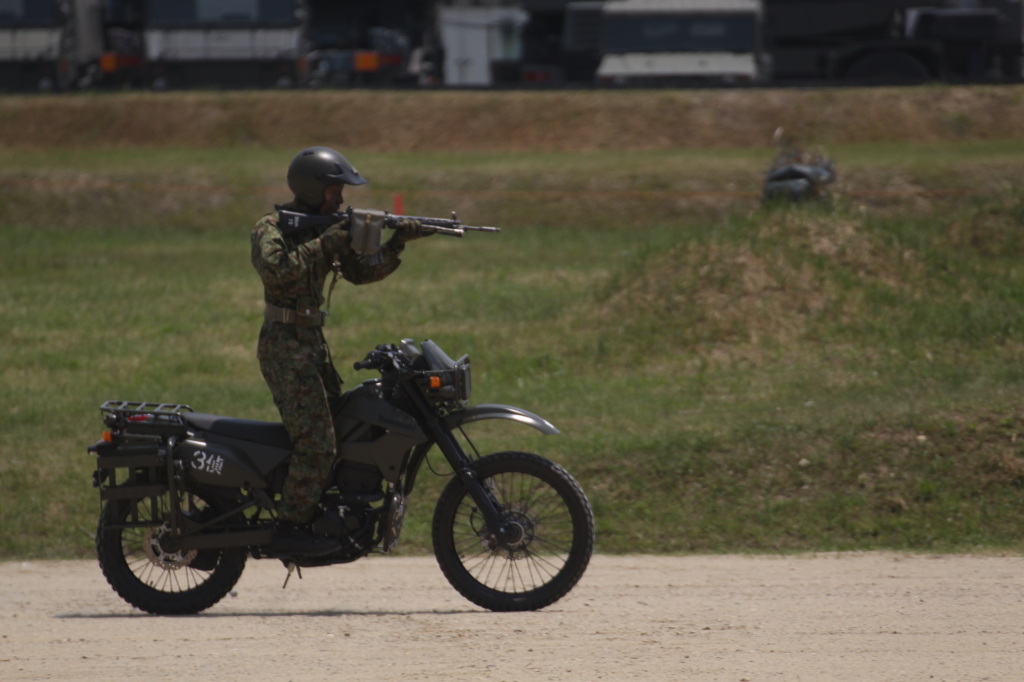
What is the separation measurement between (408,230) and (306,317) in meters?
0.67

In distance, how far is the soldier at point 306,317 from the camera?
5785 mm

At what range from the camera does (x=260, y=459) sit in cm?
606

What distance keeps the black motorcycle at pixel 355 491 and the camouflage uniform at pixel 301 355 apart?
125mm

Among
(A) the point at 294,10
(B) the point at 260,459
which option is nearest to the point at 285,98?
(A) the point at 294,10

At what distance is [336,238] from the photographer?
5.74 metres

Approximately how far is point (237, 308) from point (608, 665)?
11469 mm

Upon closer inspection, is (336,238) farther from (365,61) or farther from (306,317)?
(365,61)

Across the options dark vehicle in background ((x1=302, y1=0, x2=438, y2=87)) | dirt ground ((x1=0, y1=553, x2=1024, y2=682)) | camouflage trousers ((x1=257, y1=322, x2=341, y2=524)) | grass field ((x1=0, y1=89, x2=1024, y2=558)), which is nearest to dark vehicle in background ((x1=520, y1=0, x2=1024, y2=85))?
grass field ((x1=0, y1=89, x2=1024, y2=558))

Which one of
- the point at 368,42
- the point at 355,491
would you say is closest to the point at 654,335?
the point at 355,491

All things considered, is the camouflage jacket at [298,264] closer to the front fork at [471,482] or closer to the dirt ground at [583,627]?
the front fork at [471,482]

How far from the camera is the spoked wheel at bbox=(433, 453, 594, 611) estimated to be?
5.96 meters

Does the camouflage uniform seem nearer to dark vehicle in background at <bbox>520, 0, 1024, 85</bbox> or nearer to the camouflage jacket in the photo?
the camouflage jacket

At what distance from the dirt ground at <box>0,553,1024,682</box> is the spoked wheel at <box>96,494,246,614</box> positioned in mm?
123

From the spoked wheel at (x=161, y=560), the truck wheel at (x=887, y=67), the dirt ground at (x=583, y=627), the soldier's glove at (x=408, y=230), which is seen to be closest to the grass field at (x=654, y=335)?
the dirt ground at (x=583, y=627)
